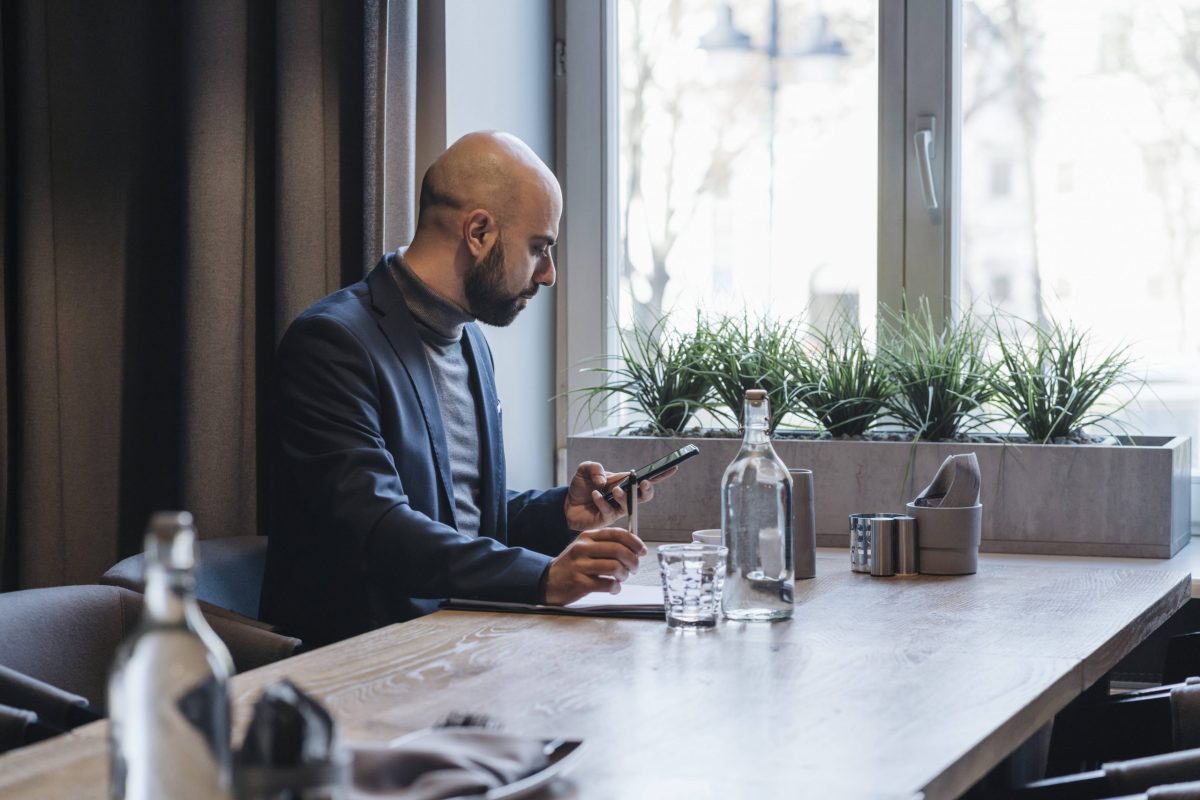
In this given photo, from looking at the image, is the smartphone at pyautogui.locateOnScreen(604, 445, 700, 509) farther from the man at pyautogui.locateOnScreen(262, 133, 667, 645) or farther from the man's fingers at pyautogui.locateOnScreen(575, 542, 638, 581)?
the man's fingers at pyautogui.locateOnScreen(575, 542, 638, 581)

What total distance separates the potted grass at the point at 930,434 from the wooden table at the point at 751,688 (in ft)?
2.18

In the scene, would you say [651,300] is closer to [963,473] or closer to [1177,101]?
[1177,101]

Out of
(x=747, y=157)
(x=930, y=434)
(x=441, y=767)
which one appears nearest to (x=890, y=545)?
(x=930, y=434)

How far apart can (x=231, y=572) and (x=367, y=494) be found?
1.68 feet

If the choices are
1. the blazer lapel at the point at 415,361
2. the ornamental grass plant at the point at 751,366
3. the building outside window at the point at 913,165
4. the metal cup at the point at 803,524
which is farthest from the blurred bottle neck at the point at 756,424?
the building outside window at the point at 913,165

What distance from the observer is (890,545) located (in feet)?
6.99

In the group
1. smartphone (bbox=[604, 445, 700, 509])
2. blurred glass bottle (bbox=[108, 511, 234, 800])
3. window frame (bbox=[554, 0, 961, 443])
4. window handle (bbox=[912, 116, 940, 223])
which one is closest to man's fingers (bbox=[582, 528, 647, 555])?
smartphone (bbox=[604, 445, 700, 509])

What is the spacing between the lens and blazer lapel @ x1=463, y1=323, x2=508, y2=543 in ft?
8.43

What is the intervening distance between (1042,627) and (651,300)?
1928 mm

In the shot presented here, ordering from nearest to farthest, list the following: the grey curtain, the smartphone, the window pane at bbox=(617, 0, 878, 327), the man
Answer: the man
the smartphone
the grey curtain
the window pane at bbox=(617, 0, 878, 327)

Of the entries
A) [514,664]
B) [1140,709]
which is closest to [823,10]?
[1140,709]

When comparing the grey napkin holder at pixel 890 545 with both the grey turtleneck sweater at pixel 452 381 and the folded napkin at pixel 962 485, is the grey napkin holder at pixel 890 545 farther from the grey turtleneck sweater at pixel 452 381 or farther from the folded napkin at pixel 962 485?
the grey turtleneck sweater at pixel 452 381

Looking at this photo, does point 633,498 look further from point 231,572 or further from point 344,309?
point 231,572

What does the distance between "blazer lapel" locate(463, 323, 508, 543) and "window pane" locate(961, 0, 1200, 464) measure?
4.11ft
